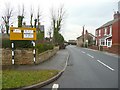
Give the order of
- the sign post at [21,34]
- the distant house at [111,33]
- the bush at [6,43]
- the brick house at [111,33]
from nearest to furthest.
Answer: the bush at [6,43]
the sign post at [21,34]
the brick house at [111,33]
the distant house at [111,33]

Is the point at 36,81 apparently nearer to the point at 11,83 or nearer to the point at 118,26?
the point at 11,83

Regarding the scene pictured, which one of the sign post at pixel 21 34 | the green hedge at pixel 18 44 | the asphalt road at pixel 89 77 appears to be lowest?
the asphalt road at pixel 89 77

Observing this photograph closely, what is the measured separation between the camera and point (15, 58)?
51.6 feet

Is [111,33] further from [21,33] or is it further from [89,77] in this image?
[89,77]

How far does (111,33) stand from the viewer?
57.2 m

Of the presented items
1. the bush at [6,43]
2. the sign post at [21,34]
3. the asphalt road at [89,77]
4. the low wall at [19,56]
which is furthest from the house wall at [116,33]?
the bush at [6,43]

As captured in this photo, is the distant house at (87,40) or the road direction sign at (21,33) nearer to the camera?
the road direction sign at (21,33)

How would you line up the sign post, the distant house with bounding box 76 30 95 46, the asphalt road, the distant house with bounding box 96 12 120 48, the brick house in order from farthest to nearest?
the distant house with bounding box 76 30 95 46, the distant house with bounding box 96 12 120 48, the brick house, the sign post, the asphalt road

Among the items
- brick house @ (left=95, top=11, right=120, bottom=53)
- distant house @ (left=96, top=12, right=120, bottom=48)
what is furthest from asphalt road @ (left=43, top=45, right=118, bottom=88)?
distant house @ (left=96, top=12, right=120, bottom=48)

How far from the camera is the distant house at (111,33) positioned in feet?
148

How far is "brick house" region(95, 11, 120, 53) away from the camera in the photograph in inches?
1770

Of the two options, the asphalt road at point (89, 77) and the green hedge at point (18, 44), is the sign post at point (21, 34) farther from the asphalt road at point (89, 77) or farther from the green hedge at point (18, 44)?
the asphalt road at point (89, 77)

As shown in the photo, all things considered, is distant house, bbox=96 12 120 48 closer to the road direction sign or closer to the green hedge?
the road direction sign

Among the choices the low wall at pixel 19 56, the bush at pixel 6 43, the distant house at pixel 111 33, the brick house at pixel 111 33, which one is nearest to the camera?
the low wall at pixel 19 56
